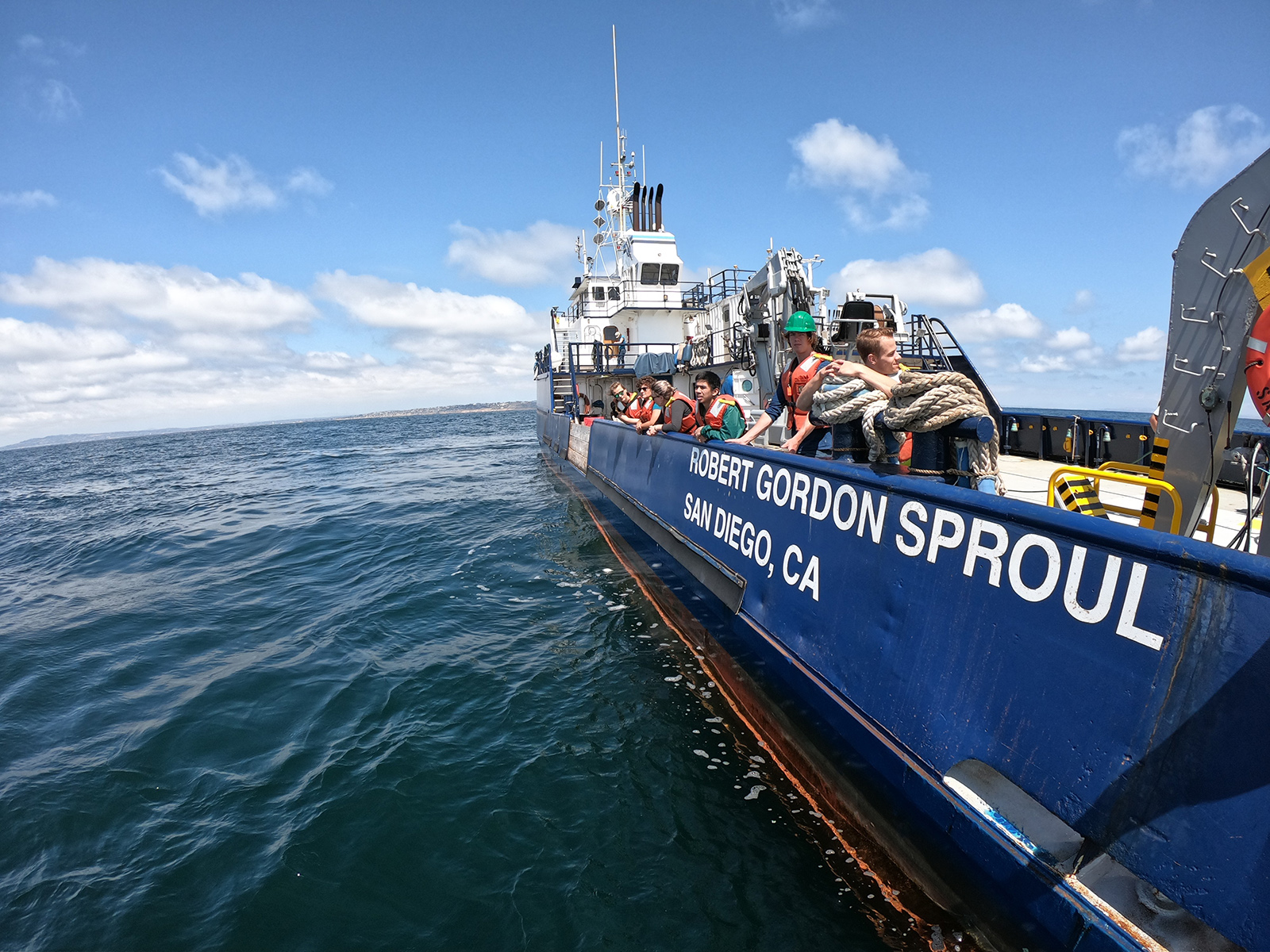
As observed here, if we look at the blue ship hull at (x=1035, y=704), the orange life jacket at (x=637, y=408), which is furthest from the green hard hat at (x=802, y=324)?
the orange life jacket at (x=637, y=408)

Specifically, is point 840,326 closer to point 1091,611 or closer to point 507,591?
point 507,591

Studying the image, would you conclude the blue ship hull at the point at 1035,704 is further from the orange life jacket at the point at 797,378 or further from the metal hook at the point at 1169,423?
the metal hook at the point at 1169,423

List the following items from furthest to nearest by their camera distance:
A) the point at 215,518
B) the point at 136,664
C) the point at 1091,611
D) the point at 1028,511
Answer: the point at 215,518 < the point at 136,664 < the point at 1028,511 < the point at 1091,611

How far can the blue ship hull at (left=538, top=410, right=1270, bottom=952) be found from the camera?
A: 1.62m

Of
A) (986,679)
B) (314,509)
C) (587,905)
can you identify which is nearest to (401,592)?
(587,905)

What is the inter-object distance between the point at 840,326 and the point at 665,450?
7.00 metres

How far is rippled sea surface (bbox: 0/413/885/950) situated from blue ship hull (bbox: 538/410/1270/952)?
2.33 ft

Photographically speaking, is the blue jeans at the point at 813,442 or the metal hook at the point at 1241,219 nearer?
the metal hook at the point at 1241,219

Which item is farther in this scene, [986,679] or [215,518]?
[215,518]

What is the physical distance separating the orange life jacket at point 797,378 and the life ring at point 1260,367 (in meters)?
2.13

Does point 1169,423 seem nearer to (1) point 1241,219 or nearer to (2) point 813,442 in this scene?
(1) point 1241,219

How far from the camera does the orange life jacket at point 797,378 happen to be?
4414 millimetres

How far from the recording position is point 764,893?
287 centimetres

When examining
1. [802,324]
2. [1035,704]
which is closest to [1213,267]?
[802,324]
